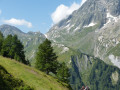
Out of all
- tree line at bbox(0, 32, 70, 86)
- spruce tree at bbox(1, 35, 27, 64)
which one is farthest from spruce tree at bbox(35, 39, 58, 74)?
spruce tree at bbox(1, 35, 27, 64)

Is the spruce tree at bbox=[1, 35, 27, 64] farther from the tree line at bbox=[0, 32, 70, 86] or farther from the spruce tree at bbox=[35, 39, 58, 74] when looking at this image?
the spruce tree at bbox=[35, 39, 58, 74]

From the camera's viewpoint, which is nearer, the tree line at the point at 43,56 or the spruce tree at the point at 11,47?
the tree line at the point at 43,56

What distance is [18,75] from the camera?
99.9ft

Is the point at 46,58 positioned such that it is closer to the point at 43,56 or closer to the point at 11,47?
the point at 43,56

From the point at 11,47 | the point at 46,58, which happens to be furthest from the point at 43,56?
the point at 11,47

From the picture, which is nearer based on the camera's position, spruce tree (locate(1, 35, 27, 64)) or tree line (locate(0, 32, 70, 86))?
tree line (locate(0, 32, 70, 86))

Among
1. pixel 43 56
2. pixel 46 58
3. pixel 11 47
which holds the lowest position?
pixel 46 58

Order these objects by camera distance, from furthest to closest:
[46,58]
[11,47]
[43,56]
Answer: [11,47] → [46,58] → [43,56]

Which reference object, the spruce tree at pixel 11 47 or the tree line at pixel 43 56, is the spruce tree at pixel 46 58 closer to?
the tree line at pixel 43 56

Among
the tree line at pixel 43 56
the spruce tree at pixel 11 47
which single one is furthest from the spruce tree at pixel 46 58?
the spruce tree at pixel 11 47

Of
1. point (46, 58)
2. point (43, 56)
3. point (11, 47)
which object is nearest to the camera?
point (43, 56)

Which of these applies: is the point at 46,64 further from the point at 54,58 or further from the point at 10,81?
the point at 10,81

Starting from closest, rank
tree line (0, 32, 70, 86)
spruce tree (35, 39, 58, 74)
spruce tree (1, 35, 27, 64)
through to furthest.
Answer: spruce tree (35, 39, 58, 74), tree line (0, 32, 70, 86), spruce tree (1, 35, 27, 64)

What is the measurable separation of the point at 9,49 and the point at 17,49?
10.7ft
